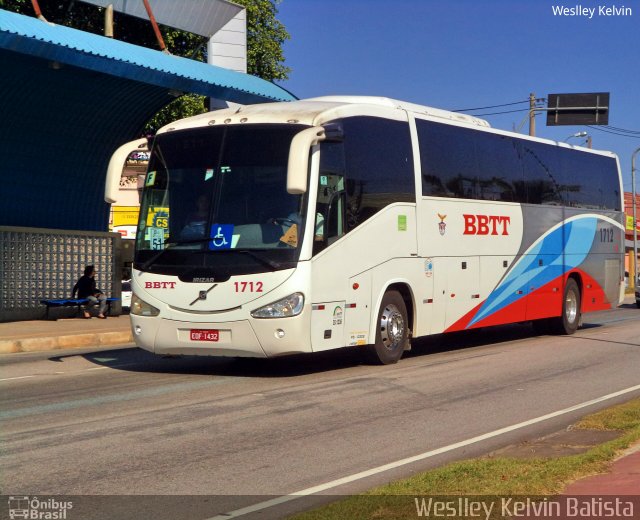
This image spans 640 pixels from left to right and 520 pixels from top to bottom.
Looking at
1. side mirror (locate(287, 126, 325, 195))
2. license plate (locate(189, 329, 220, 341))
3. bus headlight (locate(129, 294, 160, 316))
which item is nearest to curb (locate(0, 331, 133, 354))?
Answer: bus headlight (locate(129, 294, 160, 316))

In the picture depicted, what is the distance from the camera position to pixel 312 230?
12273 mm

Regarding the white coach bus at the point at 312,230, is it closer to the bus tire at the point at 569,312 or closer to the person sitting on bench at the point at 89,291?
the bus tire at the point at 569,312

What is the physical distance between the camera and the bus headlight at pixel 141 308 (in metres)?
12.7

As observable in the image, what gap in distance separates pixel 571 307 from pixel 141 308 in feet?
36.3

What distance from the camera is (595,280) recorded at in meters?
21.7

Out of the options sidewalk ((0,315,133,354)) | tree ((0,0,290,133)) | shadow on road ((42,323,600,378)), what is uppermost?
tree ((0,0,290,133))

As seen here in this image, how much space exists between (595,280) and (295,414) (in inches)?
527

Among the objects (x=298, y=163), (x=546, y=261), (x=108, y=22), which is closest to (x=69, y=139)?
(x=108, y=22)

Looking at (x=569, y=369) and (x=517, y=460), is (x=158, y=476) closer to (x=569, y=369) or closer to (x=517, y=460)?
(x=517, y=460)

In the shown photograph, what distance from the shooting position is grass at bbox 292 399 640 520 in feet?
20.0

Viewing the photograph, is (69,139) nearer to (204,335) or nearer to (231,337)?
(204,335)

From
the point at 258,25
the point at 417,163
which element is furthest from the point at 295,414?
the point at 258,25

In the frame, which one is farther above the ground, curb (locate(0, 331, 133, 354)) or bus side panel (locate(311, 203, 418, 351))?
bus side panel (locate(311, 203, 418, 351))

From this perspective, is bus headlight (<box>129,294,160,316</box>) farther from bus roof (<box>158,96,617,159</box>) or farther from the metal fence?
the metal fence
